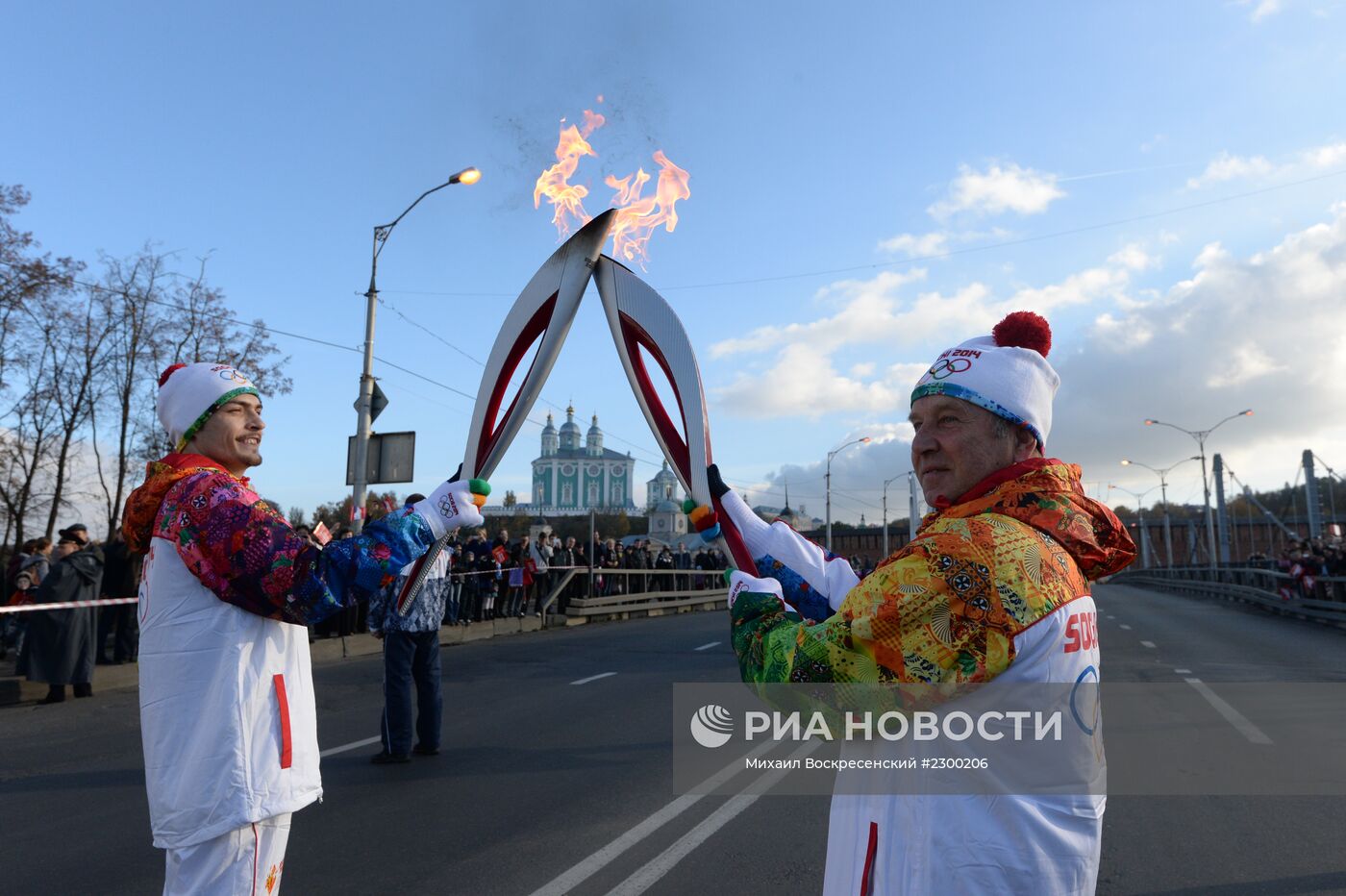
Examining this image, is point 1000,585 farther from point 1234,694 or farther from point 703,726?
point 1234,694

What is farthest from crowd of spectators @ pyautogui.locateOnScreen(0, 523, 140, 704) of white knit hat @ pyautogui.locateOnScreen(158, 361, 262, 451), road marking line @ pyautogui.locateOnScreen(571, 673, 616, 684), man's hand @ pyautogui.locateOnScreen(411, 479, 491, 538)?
man's hand @ pyautogui.locateOnScreen(411, 479, 491, 538)

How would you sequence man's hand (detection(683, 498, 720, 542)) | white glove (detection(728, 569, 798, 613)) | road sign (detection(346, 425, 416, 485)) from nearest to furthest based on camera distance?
white glove (detection(728, 569, 798, 613)), man's hand (detection(683, 498, 720, 542)), road sign (detection(346, 425, 416, 485))

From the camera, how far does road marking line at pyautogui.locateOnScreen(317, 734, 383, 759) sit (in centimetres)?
685

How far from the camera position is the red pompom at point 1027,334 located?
1.95 meters

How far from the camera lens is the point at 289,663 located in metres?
Result: 2.36

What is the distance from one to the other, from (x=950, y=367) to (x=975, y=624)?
24.3 inches

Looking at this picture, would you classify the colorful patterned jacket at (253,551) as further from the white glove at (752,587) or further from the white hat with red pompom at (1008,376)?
the white hat with red pompom at (1008,376)

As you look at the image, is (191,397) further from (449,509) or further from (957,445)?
(957,445)

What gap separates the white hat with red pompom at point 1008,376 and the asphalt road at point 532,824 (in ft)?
9.50

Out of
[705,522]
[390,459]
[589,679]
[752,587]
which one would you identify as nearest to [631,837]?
[705,522]

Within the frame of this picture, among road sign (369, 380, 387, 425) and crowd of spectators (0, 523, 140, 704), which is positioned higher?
road sign (369, 380, 387, 425)

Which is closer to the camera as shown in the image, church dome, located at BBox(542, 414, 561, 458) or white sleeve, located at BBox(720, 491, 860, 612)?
white sleeve, located at BBox(720, 491, 860, 612)

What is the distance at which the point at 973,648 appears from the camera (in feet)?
4.94

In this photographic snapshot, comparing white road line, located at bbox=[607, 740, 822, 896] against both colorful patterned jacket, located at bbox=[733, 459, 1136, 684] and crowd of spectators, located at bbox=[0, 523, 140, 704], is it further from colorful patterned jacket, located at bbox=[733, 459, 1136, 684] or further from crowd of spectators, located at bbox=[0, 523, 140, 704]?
crowd of spectators, located at bbox=[0, 523, 140, 704]
